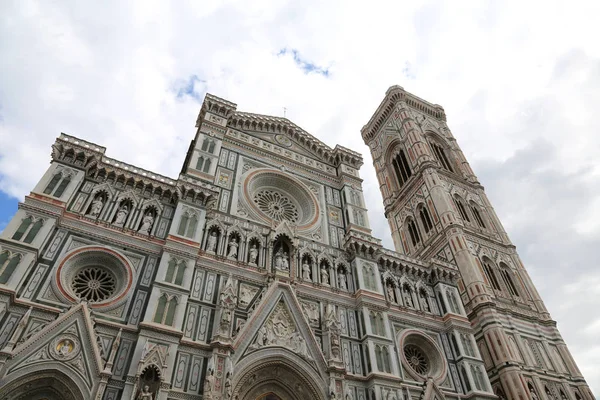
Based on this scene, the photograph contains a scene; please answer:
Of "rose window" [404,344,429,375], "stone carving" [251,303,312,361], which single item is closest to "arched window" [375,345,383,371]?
"rose window" [404,344,429,375]

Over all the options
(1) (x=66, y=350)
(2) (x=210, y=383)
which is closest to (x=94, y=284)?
(1) (x=66, y=350)

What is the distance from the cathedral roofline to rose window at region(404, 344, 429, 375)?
26413 millimetres

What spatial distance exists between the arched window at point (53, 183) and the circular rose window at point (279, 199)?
7544 mm

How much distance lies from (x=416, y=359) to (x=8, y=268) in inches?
615

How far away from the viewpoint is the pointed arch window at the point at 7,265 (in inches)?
470

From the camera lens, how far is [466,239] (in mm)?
26250

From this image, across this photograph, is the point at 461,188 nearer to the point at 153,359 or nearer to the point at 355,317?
the point at 355,317

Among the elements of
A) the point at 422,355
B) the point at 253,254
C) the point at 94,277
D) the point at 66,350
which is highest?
the point at 253,254

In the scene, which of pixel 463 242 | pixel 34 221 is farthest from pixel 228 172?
pixel 463 242

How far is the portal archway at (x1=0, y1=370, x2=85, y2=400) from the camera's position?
1079 centimetres

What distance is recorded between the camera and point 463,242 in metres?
25.6

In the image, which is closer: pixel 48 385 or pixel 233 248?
pixel 48 385

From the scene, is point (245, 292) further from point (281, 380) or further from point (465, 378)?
point (465, 378)

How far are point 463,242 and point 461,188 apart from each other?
6785 mm
